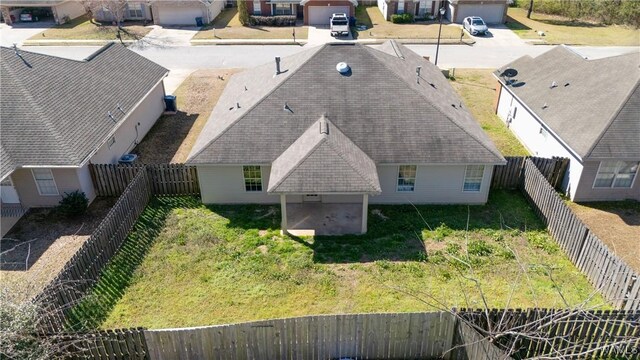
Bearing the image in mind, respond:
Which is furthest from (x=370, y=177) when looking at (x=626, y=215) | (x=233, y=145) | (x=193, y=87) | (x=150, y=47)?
(x=150, y=47)

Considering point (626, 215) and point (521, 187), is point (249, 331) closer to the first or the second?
point (521, 187)

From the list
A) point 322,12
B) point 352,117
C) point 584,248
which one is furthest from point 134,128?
point 322,12

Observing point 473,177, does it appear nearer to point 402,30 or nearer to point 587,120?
point 587,120

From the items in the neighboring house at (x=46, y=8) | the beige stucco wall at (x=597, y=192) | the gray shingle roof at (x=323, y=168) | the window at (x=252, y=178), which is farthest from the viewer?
the neighboring house at (x=46, y=8)

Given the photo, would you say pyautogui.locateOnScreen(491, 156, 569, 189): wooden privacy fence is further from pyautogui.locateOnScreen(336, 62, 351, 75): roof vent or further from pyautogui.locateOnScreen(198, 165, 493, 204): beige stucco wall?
pyautogui.locateOnScreen(336, 62, 351, 75): roof vent

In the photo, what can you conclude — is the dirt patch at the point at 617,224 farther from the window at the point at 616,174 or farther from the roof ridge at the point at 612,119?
the roof ridge at the point at 612,119

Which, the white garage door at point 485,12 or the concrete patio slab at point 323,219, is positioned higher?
the white garage door at point 485,12

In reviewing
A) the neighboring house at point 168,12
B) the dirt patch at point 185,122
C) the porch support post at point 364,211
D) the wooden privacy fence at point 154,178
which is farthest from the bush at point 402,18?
the porch support post at point 364,211
